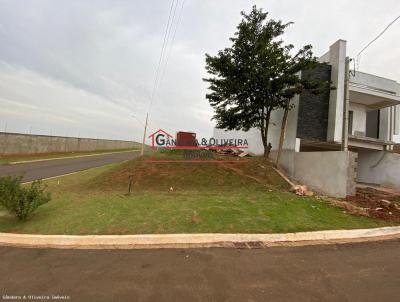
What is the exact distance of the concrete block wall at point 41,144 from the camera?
26.2 metres

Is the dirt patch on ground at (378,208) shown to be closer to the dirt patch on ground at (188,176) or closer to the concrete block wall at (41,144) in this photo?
the dirt patch on ground at (188,176)

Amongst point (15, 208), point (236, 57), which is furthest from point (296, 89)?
point (15, 208)

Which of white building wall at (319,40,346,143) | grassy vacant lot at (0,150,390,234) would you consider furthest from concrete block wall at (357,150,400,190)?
grassy vacant lot at (0,150,390,234)

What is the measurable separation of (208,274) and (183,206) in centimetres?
392

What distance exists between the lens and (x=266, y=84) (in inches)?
488

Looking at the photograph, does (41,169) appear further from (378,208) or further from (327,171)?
(378,208)

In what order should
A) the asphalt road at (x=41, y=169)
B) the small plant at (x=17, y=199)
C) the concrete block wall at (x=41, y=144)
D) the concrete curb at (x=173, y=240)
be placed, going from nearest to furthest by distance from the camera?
the concrete curb at (x=173, y=240) < the small plant at (x=17, y=199) < the asphalt road at (x=41, y=169) < the concrete block wall at (x=41, y=144)

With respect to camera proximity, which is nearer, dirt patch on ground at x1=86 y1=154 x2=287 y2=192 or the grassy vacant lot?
the grassy vacant lot

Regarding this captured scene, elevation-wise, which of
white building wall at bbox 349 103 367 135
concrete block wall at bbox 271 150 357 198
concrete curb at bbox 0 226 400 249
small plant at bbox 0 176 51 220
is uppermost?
white building wall at bbox 349 103 367 135

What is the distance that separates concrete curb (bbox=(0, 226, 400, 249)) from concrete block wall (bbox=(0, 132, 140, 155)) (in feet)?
84.2

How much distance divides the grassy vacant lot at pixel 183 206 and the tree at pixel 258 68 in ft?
12.6

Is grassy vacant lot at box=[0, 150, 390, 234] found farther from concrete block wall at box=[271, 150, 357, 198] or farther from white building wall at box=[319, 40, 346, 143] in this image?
white building wall at box=[319, 40, 346, 143]

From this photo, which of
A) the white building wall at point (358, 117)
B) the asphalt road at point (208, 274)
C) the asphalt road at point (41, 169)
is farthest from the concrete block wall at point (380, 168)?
the asphalt road at point (41, 169)

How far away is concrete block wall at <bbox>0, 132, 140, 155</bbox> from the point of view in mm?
26156
